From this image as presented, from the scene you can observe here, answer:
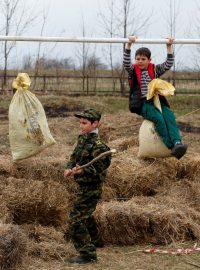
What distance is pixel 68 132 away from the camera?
1149cm

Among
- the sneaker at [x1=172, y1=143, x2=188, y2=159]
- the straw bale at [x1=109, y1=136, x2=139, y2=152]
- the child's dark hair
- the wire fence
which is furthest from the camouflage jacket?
the wire fence

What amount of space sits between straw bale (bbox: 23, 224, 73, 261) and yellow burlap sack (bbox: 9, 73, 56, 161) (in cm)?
104

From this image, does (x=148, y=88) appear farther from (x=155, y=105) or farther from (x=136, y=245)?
(x=136, y=245)

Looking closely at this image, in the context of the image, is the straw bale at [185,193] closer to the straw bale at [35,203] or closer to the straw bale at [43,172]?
the straw bale at [43,172]

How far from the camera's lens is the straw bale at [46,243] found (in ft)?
17.5

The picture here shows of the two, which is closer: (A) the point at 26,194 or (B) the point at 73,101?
(A) the point at 26,194

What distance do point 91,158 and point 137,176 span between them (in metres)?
1.96

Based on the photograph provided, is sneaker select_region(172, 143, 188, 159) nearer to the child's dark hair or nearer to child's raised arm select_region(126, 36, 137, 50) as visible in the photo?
the child's dark hair

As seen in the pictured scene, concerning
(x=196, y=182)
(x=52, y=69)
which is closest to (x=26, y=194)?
(x=196, y=182)

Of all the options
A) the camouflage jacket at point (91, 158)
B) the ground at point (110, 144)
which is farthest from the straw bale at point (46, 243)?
the camouflage jacket at point (91, 158)

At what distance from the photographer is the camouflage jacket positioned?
5.18 meters

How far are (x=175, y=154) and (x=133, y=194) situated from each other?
136cm

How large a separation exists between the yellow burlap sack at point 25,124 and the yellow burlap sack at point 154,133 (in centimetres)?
119

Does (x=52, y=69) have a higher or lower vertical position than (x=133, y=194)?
higher
